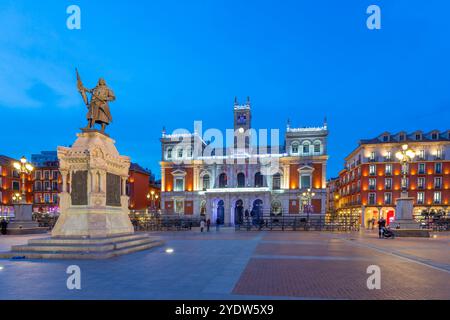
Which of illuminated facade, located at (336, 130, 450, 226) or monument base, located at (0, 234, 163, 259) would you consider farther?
illuminated facade, located at (336, 130, 450, 226)

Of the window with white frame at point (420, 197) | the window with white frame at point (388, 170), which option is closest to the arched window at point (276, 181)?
the window with white frame at point (388, 170)

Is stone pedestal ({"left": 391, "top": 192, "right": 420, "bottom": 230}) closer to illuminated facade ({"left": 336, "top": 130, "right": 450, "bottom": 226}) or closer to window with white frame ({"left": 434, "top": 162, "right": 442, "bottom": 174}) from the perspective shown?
illuminated facade ({"left": 336, "top": 130, "right": 450, "bottom": 226})

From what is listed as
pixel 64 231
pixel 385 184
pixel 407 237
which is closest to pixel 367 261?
pixel 64 231

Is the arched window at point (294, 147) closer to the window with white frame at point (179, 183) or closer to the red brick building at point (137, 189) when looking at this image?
the window with white frame at point (179, 183)

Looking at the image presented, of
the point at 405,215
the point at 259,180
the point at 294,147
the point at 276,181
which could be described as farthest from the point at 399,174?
the point at 405,215

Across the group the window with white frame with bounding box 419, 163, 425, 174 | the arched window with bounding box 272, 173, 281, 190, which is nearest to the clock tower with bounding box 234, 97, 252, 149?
the arched window with bounding box 272, 173, 281, 190

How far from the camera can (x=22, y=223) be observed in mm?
27656

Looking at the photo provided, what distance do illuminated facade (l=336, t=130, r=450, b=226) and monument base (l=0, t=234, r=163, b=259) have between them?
175 feet

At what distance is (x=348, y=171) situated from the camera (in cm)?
7625

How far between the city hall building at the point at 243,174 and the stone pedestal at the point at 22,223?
35.4m

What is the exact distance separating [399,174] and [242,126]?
32.0 meters

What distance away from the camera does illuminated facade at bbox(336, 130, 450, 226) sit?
5769 centimetres

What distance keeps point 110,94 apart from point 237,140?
174ft

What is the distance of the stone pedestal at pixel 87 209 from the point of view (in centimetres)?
1303
